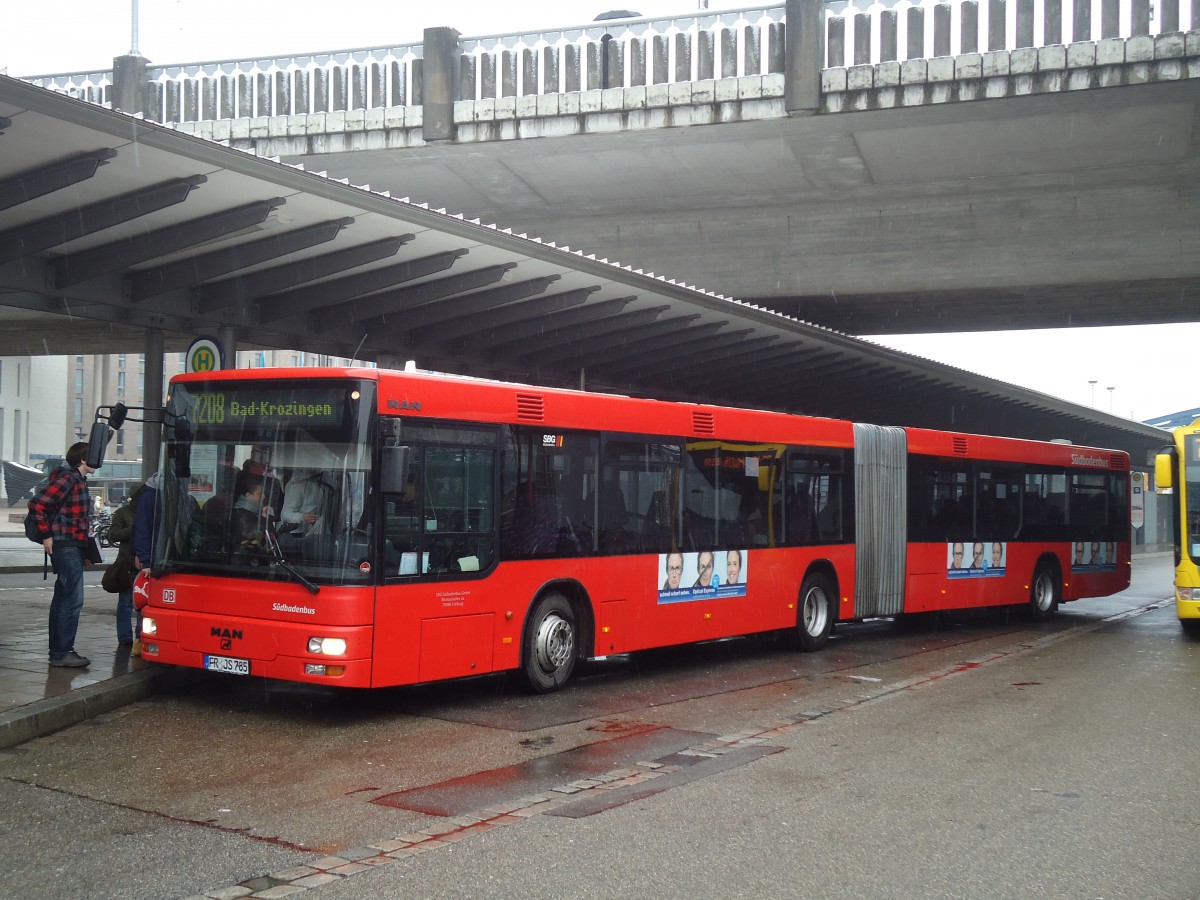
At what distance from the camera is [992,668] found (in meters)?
13.4

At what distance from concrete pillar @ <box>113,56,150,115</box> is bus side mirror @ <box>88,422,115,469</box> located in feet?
52.6

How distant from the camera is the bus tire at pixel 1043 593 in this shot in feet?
64.9

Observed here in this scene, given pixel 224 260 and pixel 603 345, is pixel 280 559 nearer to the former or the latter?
pixel 224 260

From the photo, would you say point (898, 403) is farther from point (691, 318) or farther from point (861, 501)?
point (861, 501)

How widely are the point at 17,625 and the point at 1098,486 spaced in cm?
1708

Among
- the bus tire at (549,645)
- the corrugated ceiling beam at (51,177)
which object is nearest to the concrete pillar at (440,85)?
the corrugated ceiling beam at (51,177)

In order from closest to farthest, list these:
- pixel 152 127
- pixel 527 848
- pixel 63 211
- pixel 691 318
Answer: pixel 527 848 → pixel 152 127 → pixel 63 211 → pixel 691 318

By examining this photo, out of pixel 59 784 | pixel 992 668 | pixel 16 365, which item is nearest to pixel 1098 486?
pixel 992 668

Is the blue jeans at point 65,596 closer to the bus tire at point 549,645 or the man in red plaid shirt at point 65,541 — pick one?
the man in red plaid shirt at point 65,541

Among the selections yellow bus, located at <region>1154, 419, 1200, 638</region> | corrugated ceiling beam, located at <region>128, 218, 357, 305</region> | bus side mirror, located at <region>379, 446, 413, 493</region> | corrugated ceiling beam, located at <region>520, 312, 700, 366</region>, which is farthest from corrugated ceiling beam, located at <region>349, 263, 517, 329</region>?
yellow bus, located at <region>1154, 419, 1200, 638</region>

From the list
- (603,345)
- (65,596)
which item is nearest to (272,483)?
(65,596)

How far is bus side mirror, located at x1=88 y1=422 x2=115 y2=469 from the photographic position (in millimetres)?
9352

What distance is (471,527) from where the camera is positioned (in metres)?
9.98

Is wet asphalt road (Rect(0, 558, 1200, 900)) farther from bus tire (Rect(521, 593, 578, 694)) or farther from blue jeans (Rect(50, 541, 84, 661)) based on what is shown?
blue jeans (Rect(50, 541, 84, 661))
